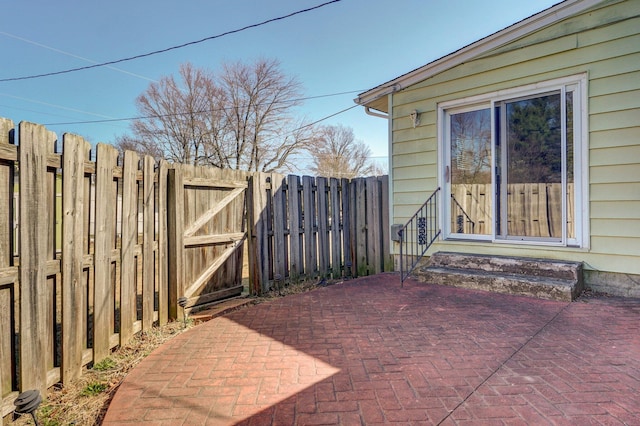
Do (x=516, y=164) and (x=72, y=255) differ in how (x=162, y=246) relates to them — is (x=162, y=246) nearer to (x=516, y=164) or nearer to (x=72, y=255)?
→ (x=72, y=255)

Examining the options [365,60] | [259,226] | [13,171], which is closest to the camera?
[13,171]

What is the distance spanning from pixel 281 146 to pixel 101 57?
34.4 feet

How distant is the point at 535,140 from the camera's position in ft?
14.6

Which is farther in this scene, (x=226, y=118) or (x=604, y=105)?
(x=226, y=118)

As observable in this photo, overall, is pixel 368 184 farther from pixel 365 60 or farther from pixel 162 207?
pixel 365 60

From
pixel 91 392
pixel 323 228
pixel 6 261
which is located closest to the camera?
pixel 6 261

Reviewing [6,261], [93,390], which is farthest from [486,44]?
[93,390]

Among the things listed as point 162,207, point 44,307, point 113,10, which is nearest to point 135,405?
point 44,307

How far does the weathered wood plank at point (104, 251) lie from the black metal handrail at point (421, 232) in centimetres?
375

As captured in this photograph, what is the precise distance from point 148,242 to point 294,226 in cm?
229

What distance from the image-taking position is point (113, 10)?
9375 mm

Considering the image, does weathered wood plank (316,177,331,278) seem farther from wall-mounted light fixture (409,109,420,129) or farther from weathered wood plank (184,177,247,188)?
wall-mounted light fixture (409,109,420,129)

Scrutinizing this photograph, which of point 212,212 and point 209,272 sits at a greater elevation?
point 212,212

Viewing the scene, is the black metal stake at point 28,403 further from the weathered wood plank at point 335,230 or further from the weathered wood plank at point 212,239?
the weathered wood plank at point 335,230
